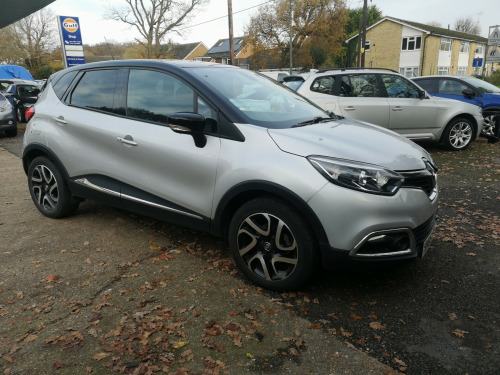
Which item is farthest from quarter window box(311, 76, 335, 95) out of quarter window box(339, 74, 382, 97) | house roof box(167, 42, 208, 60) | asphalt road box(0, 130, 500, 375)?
house roof box(167, 42, 208, 60)

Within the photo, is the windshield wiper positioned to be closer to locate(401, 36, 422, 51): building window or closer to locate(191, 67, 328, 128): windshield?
locate(191, 67, 328, 128): windshield

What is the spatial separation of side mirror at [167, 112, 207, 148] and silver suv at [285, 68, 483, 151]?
5368mm

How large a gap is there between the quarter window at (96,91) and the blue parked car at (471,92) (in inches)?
345

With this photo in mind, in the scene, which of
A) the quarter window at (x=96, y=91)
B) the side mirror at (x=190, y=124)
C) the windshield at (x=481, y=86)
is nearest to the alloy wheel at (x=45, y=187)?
the quarter window at (x=96, y=91)

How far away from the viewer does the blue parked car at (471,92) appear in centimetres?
977

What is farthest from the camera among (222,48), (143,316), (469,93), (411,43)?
(222,48)

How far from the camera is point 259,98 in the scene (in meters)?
3.67

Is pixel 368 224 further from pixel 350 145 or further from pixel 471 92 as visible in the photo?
pixel 471 92

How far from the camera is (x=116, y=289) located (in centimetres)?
325

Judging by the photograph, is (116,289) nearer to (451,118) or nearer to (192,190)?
(192,190)

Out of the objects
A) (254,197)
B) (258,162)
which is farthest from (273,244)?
(258,162)

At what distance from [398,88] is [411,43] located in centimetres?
4347

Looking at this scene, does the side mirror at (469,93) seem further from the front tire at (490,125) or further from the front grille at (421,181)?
the front grille at (421,181)

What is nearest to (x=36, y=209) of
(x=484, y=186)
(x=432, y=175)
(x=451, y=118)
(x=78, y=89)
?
(x=78, y=89)
